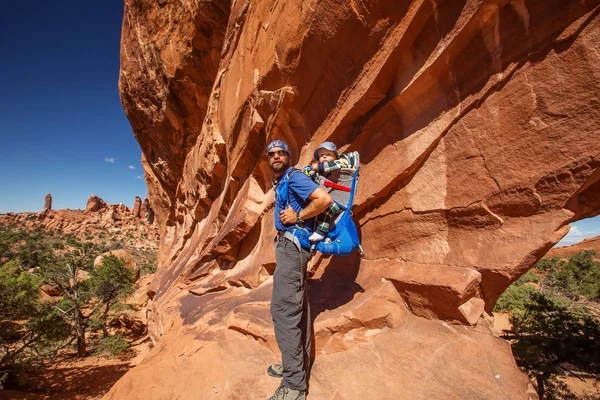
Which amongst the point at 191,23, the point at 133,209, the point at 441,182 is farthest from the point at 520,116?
the point at 133,209

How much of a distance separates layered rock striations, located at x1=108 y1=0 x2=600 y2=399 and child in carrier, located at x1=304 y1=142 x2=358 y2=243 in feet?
2.42

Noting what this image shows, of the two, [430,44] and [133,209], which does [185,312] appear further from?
[133,209]

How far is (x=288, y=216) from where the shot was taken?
2.59 meters

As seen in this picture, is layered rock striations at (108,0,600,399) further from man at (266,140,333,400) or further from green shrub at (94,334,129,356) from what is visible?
green shrub at (94,334,129,356)

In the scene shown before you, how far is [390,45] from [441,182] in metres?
1.71

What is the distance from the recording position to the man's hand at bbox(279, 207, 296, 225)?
2.58 m

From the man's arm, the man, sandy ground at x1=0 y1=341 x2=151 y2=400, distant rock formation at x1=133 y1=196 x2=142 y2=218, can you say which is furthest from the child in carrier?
distant rock formation at x1=133 y1=196 x2=142 y2=218

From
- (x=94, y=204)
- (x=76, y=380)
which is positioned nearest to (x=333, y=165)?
(x=76, y=380)

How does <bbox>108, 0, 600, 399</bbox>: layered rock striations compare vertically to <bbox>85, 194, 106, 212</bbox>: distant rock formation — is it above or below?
below

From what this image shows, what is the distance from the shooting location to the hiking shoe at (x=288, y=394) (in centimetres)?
219

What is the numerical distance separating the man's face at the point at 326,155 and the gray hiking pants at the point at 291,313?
1.07 meters

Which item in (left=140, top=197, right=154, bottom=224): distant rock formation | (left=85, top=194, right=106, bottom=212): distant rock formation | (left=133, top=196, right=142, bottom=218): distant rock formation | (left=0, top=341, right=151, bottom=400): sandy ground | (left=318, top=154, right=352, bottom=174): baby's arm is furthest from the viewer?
(left=85, top=194, right=106, bottom=212): distant rock formation

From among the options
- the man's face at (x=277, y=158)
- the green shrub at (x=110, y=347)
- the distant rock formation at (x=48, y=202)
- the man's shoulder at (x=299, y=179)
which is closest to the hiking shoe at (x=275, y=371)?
the man's shoulder at (x=299, y=179)

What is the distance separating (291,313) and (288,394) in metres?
0.64
